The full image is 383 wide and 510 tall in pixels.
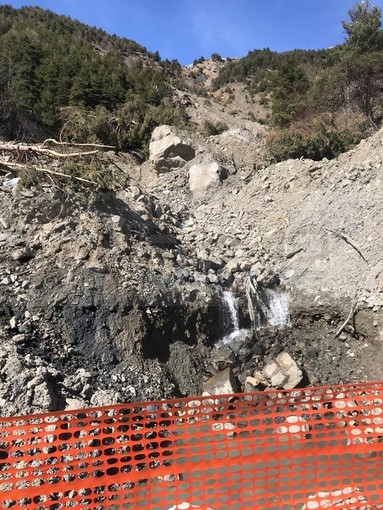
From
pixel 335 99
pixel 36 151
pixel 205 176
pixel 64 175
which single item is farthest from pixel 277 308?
pixel 335 99

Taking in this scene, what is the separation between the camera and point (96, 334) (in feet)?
21.7

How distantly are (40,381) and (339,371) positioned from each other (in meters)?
5.21

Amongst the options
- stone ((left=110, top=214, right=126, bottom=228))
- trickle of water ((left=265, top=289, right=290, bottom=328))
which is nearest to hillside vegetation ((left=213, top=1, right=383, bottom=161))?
trickle of water ((left=265, top=289, right=290, bottom=328))

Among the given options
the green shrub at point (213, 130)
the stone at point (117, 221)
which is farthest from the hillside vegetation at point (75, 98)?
the stone at point (117, 221)

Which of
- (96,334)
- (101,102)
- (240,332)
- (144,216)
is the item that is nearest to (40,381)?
(96,334)

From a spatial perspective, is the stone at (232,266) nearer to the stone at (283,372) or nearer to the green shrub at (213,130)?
the stone at (283,372)

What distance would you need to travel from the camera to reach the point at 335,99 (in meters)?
17.3

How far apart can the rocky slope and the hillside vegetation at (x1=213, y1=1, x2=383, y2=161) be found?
7.32 ft

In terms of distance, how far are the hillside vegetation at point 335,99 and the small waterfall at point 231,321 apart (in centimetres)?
666

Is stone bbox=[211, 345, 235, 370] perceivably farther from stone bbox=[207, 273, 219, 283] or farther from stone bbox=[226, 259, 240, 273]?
stone bbox=[226, 259, 240, 273]

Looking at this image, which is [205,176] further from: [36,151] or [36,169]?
[36,169]

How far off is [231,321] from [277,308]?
3.84 ft

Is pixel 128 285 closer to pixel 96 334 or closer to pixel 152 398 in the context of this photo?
pixel 96 334

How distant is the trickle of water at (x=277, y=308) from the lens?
861 cm
